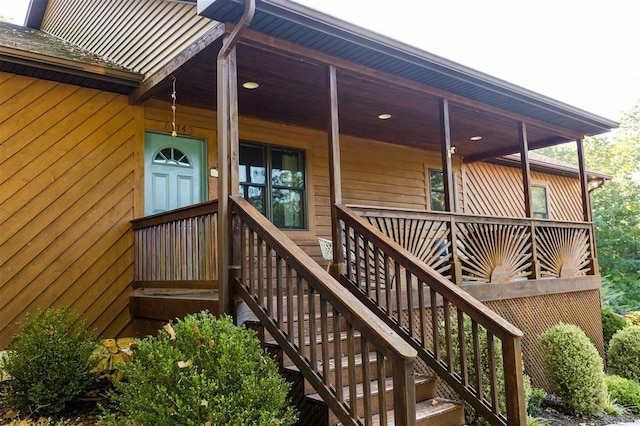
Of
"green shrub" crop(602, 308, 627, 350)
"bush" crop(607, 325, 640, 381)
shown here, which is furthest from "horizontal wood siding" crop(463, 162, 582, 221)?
"bush" crop(607, 325, 640, 381)

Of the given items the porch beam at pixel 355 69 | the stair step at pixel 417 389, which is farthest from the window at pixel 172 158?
the stair step at pixel 417 389

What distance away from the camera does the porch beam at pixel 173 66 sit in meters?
4.58

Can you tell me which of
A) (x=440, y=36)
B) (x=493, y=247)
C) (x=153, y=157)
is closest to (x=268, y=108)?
(x=153, y=157)

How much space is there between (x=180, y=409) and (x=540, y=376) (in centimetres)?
551

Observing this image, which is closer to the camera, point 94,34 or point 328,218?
point 94,34

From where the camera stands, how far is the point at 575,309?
7.69 metres

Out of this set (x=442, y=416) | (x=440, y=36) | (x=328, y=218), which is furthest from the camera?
(x=440, y=36)

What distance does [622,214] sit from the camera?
1991 cm

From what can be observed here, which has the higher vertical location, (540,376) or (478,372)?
(478,372)

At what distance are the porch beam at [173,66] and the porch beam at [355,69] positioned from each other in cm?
26

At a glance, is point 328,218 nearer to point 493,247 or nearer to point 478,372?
point 493,247

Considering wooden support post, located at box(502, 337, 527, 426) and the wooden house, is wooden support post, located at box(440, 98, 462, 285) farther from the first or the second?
wooden support post, located at box(502, 337, 527, 426)

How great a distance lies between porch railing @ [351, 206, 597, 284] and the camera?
5465mm

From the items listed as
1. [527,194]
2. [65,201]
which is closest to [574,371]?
[527,194]
